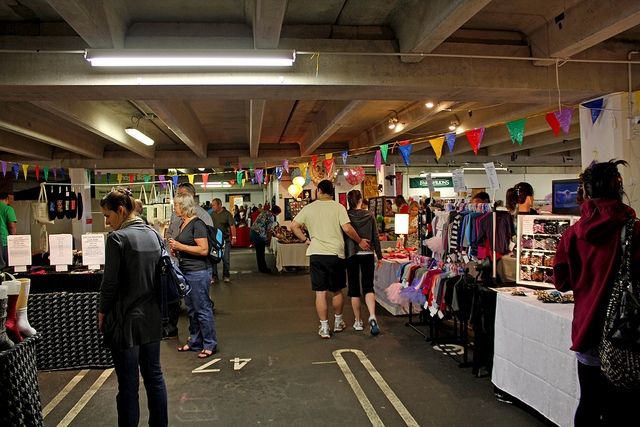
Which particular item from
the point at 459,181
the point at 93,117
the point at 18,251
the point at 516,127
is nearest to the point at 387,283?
the point at 459,181

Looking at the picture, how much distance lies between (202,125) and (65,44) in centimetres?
545

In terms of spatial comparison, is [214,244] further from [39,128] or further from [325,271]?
[39,128]

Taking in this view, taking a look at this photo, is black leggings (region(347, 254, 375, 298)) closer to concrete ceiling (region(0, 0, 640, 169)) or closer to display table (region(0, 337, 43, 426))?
concrete ceiling (region(0, 0, 640, 169))

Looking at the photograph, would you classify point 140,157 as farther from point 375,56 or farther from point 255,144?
point 375,56

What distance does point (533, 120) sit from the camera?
9133 mm

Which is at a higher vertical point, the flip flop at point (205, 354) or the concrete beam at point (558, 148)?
the concrete beam at point (558, 148)

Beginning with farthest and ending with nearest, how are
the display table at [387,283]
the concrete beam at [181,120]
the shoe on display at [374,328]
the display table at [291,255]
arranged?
the display table at [291,255] < the concrete beam at [181,120] < the display table at [387,283] < the shoe on display at [374,328]

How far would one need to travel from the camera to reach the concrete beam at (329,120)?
6855mm

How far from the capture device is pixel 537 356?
2895mm

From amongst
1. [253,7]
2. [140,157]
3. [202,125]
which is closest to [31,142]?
[140,157]

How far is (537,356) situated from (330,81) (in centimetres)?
327

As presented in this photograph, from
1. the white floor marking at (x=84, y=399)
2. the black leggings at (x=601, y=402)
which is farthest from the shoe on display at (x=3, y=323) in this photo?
the black leggings at (x=601, y=402)

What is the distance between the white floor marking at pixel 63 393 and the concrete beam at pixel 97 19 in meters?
2.98

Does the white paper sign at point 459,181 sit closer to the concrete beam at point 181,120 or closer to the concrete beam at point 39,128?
the concrete beam at point 181,120
